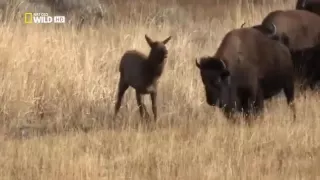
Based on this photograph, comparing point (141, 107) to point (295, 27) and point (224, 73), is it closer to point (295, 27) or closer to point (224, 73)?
point (224, 73)

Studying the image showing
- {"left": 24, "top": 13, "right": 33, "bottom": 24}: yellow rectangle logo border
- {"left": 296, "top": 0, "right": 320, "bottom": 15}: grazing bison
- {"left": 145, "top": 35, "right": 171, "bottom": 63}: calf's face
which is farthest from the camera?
{"left": 24, "top": 13, "right": 33, "bottom": 24}: yellow rectangle logo border

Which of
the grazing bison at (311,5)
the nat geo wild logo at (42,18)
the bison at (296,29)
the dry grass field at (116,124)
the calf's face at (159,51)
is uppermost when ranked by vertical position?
the nat geo wild logo at (42,18)

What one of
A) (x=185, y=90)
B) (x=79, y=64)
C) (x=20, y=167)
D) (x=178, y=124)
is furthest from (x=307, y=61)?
(x=20, y=167)

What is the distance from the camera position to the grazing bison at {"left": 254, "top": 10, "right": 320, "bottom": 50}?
25.8 feet

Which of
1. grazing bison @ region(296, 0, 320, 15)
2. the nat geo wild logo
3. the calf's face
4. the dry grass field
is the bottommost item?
the dry grass field

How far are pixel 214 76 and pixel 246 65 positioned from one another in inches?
21.8

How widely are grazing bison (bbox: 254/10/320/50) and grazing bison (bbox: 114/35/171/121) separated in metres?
1.31

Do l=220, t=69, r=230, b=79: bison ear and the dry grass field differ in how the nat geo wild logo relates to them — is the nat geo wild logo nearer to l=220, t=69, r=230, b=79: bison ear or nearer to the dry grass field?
the dry grass field

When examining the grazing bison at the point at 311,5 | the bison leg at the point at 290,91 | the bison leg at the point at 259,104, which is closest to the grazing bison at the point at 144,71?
the bison leg at the point at 259,104

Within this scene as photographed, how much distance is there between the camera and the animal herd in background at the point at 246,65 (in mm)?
6594

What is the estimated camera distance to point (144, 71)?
7133mm

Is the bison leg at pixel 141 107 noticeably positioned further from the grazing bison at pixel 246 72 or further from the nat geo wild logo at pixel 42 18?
the nat geo wild logo at pixel 42 18

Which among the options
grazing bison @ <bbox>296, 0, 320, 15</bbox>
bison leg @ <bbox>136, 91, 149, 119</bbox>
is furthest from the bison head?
grazing bison @ <bbox>296, 0, 320, 15</bbox>

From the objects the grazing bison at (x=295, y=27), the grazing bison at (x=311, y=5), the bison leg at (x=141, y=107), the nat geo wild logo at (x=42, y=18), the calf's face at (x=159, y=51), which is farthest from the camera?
the nat geo wild logo at (x=42, y=18)
